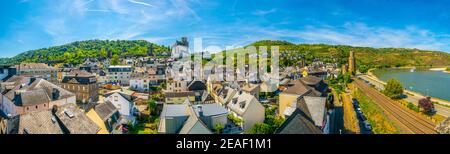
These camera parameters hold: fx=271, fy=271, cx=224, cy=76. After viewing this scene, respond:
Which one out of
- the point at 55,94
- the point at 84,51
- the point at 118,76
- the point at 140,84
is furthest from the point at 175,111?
the point at 84,51

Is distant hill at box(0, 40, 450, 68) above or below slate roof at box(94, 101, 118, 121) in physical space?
above

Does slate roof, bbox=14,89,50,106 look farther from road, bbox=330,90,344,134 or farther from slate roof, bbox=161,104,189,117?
road, bbox=330,90,344,134

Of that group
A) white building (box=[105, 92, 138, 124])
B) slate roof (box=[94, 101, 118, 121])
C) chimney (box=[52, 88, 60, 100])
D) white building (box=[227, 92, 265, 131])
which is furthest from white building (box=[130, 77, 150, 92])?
white building (box=[227, 92, 265, 131])

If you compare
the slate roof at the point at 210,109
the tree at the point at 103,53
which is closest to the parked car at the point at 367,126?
the slate roof at the point at 210,109

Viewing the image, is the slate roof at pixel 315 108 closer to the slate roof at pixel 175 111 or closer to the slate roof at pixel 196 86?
the slate roof at pixel 175 111
